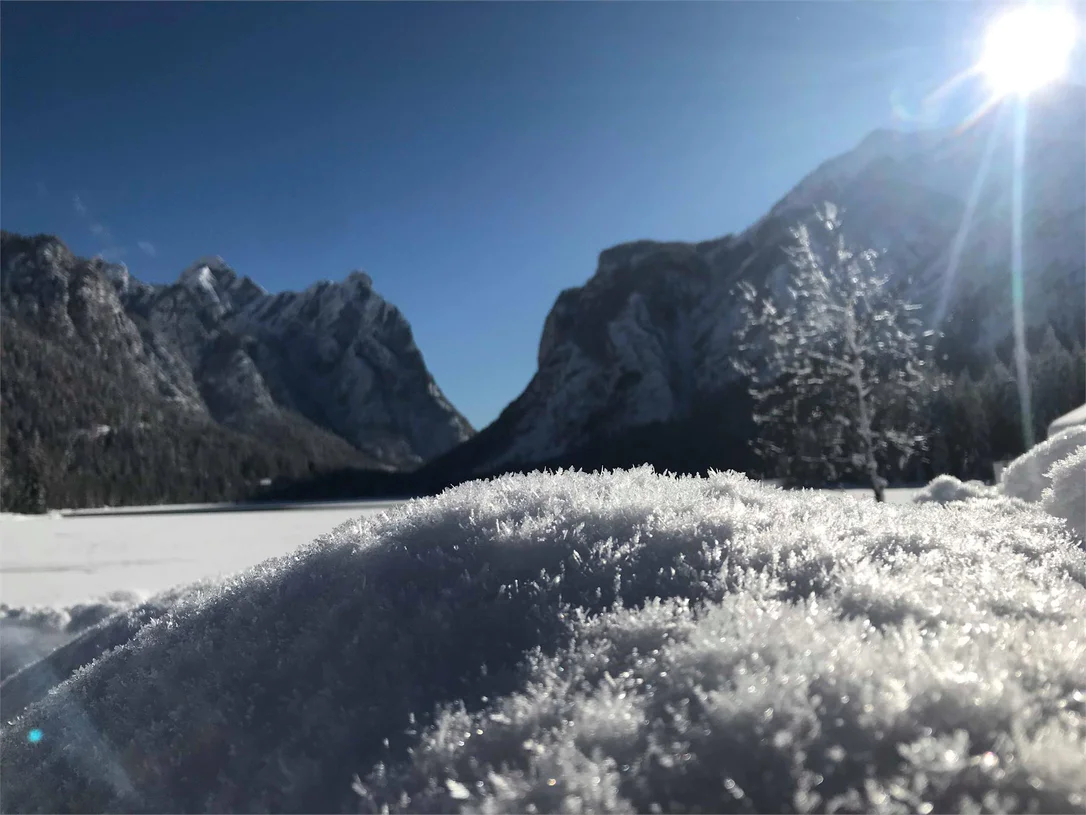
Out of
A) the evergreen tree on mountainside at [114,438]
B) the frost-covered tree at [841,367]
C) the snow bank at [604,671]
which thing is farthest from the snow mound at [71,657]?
the evergreen tree on mountainside at [114,438]

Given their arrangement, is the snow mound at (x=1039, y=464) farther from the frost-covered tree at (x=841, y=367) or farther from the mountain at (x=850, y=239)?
the mountain at (x=850, y=239)

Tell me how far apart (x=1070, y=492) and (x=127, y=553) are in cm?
1563

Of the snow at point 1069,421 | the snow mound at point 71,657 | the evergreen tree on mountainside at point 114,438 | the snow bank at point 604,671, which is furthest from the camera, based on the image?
the evergreen tree on mountainside at point 114,438

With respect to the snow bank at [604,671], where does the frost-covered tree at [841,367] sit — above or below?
above

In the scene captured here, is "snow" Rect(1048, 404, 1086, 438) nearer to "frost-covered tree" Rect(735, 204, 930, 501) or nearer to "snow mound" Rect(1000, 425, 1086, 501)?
"snow mound" Rect(1000, 425, 1086, 501)

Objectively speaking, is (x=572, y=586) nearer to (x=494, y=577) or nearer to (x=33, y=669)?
(x=494, y=577)

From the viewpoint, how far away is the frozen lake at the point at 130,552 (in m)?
9.51

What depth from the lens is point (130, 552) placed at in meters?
13.9

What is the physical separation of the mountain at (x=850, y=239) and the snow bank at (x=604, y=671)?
60.6 meters

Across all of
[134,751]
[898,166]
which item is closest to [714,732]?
[134,751]

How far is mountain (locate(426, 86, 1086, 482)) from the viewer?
7962cm

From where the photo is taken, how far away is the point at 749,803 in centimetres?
103

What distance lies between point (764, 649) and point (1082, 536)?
7.01 feet

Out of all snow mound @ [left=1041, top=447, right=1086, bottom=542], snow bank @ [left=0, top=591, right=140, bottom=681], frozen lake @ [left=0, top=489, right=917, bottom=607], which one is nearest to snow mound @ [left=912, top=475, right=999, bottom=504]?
snow mound @ [left=1041, top=447, right=1086, bottom=542]
